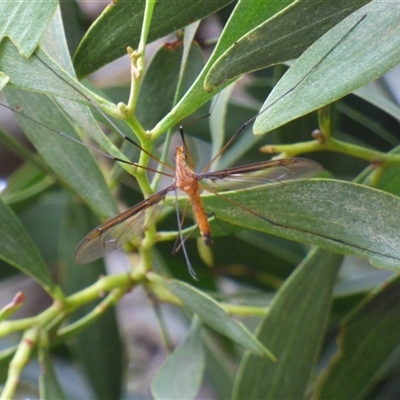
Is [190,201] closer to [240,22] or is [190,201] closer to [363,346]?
[240,22]

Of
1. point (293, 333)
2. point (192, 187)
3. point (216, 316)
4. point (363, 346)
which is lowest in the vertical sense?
point (363, 346)

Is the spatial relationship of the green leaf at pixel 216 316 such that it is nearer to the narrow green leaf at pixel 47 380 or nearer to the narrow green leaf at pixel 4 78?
the narrow green leaf at pixel 47 380

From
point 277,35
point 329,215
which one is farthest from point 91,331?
point 277,35

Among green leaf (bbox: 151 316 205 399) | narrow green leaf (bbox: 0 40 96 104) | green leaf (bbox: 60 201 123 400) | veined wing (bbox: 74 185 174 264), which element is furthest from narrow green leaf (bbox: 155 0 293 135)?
green leaf (bbox: 60 201 123 400)

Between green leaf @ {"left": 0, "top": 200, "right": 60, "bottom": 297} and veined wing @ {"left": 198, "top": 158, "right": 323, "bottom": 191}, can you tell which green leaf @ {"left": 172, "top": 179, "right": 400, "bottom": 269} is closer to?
veined wing @ {"left": 198, "top": 158, "right": 323, "bottom": 191}

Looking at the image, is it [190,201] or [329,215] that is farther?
[190,201]

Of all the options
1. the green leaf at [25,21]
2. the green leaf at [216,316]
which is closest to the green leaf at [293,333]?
the green leaf at [216,316]
